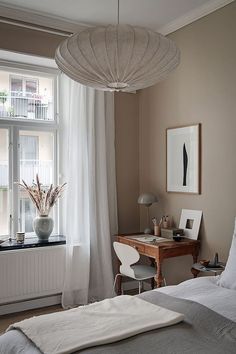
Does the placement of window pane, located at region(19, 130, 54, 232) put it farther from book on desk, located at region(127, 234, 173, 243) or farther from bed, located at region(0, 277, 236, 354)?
bed, located at region(0, 277, 236, 354)

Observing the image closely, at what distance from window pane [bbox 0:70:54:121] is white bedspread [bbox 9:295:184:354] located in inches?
101

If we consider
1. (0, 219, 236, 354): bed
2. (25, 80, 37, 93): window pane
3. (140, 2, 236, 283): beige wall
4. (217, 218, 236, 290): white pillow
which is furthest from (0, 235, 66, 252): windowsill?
(217, 218, 236, 290): white pillow

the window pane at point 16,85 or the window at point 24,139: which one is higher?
the window pane at point 16,85

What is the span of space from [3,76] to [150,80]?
2.32m

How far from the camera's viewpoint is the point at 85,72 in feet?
6.72

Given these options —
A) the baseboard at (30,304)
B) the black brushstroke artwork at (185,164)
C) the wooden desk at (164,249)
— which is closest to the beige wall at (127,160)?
the wooden desk at (164,249)

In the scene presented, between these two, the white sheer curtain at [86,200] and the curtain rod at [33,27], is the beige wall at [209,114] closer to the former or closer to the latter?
the white sheer curtain at [86,200]

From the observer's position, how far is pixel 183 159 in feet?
12.3

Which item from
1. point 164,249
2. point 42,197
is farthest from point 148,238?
point 42,197

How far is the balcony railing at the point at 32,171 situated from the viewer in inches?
154

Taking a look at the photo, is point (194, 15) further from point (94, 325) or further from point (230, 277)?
point (94, 325)

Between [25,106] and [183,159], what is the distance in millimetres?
1808

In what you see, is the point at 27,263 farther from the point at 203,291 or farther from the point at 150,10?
the point at 150,10

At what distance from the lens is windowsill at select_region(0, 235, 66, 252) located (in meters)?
3.60
